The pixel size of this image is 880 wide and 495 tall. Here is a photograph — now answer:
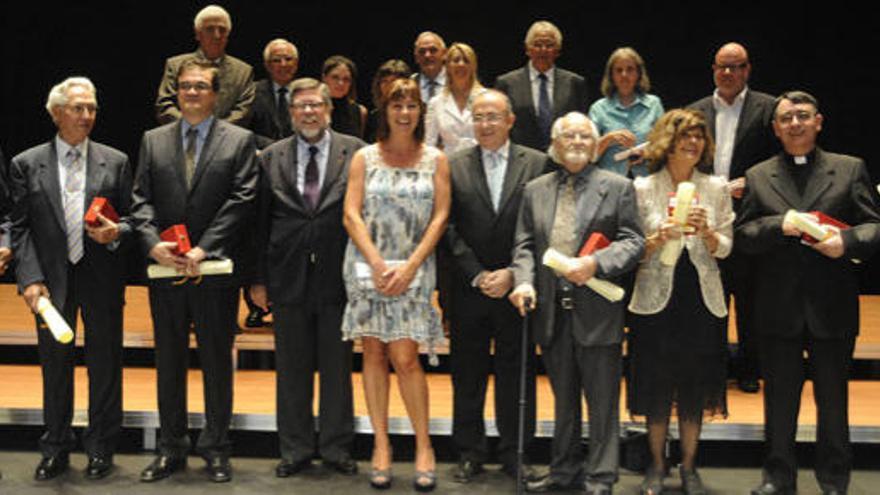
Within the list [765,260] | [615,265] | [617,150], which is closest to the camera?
[615,265]

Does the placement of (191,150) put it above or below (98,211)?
above

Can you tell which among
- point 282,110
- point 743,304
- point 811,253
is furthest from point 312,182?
point 743,304

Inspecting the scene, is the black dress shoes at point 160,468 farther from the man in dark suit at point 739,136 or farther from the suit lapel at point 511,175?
the man in dark suit at point 739,136

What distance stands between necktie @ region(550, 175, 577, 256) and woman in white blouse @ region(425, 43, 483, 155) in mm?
1152

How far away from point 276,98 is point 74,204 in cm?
149

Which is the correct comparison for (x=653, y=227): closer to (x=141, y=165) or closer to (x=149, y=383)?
(x=141, y=165)

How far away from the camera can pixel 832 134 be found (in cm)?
735

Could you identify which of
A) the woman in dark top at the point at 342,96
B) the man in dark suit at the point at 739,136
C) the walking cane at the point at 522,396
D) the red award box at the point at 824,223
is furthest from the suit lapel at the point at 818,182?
the woman in dark top at the point at 342,96

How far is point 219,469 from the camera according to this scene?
4.74 meters

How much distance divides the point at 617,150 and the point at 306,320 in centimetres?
182

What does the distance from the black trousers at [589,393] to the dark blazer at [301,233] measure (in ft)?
3.24

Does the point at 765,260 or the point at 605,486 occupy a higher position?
the point at 765,260

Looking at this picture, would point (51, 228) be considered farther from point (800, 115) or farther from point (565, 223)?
point (800, 115)

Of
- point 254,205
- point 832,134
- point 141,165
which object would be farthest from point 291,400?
point 832,134
